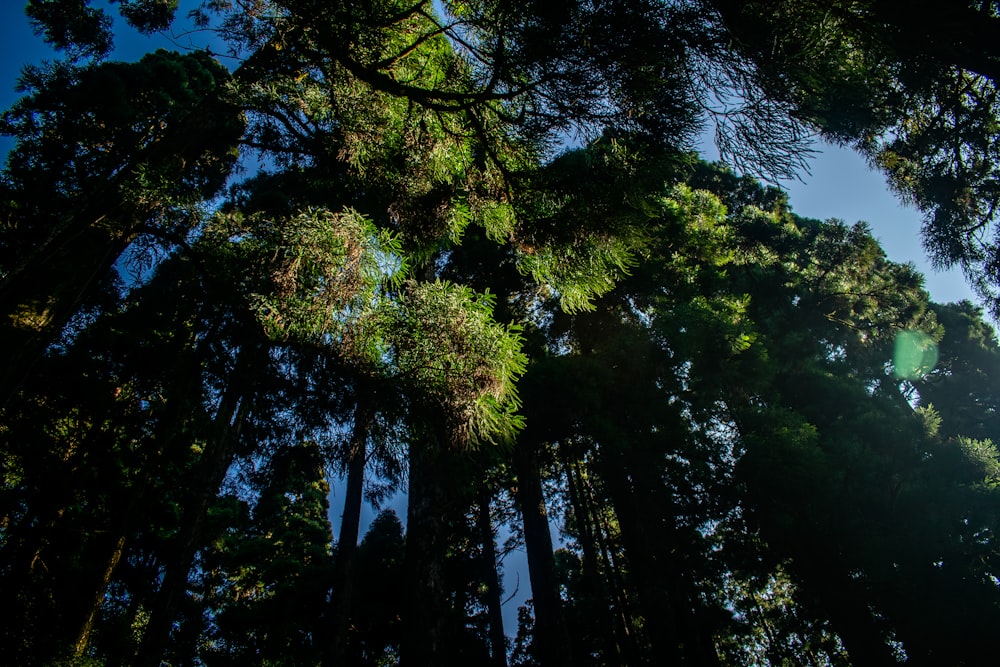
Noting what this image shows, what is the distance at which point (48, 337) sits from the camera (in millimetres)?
3328

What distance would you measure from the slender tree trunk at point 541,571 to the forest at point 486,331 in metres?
0.09

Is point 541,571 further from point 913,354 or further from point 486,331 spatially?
point 913,354

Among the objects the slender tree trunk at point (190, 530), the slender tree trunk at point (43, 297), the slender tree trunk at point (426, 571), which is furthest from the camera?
the slender tree trunk at point (190, 530)

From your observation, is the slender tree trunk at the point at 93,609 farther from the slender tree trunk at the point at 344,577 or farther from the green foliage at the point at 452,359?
the green foliage at the point at 452,359

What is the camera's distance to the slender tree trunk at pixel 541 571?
787cm

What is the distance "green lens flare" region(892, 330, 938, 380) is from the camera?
1370 centimetres

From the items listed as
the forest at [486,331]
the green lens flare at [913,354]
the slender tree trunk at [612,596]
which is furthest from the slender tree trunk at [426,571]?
the green lens flare at [913,354]

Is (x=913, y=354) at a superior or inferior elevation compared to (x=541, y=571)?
superior

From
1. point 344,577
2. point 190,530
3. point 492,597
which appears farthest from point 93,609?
point 492,597

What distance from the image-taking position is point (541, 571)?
902 cm

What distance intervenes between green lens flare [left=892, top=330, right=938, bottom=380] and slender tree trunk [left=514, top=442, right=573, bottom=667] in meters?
13.2

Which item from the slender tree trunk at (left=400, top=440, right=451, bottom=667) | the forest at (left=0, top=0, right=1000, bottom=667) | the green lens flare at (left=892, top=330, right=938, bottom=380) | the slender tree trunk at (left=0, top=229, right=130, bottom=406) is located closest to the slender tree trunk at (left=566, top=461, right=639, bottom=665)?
the forest at (left=0, top=0, right=1000, bottom=667)

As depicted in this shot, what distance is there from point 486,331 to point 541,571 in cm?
733

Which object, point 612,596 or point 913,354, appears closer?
point 612,596
